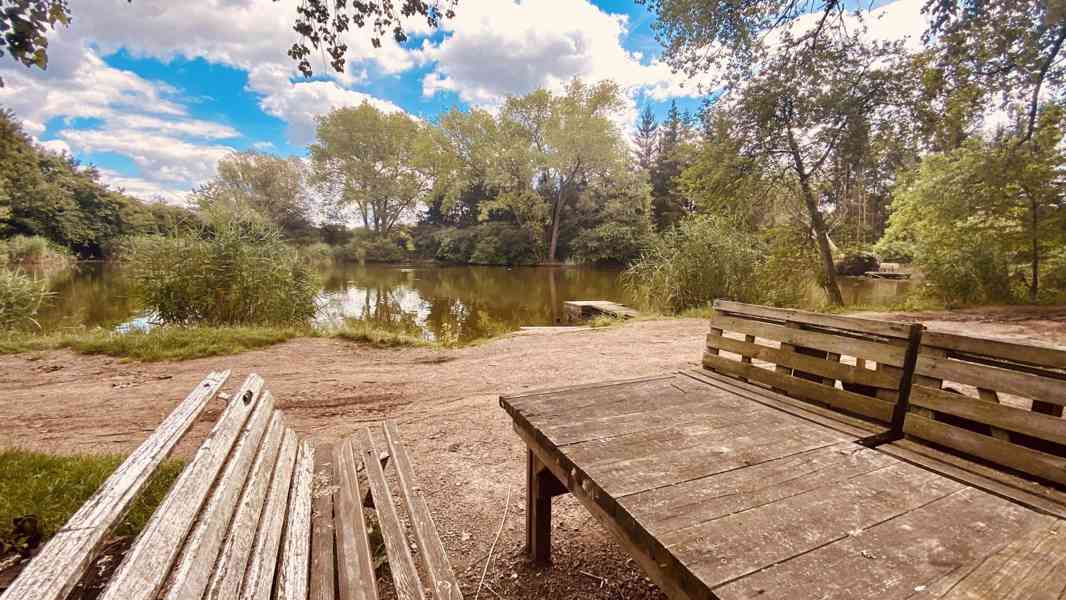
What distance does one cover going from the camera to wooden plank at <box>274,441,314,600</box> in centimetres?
143

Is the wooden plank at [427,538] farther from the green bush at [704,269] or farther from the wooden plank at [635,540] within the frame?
the green bush at [704,269]

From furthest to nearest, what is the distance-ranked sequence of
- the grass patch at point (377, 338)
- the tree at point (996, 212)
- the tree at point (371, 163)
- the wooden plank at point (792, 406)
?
the tree at point (371, 163) < the tree at point (996, 212) < the grass patch at point (377, 338) < the wooden plank at point (792, 406)

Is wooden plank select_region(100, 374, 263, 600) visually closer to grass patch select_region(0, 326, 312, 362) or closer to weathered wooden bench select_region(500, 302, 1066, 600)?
weathered wooden bench select_region(500, 302, 1066, 600)

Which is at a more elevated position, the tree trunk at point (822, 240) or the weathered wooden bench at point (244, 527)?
the tree trunk at point (822, 240)

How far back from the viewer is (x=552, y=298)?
16.0 metres

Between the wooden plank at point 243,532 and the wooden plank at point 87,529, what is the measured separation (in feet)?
0.93

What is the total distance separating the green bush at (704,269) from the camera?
10.4 m

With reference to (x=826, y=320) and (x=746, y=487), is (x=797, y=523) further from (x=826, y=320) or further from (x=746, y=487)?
(x=826, y=320)

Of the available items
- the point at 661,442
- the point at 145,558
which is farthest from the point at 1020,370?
the point at 145,558

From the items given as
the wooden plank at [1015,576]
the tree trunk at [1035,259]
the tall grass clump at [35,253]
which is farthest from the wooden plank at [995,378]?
the tall grass clump at [35,253]

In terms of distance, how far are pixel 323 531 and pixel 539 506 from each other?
96 cm

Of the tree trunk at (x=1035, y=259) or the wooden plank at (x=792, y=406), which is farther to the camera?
the tree trunk at (x=1035, y=259)

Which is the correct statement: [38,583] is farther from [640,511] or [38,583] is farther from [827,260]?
[827,260]

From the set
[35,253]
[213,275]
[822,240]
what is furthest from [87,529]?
[35,253]
